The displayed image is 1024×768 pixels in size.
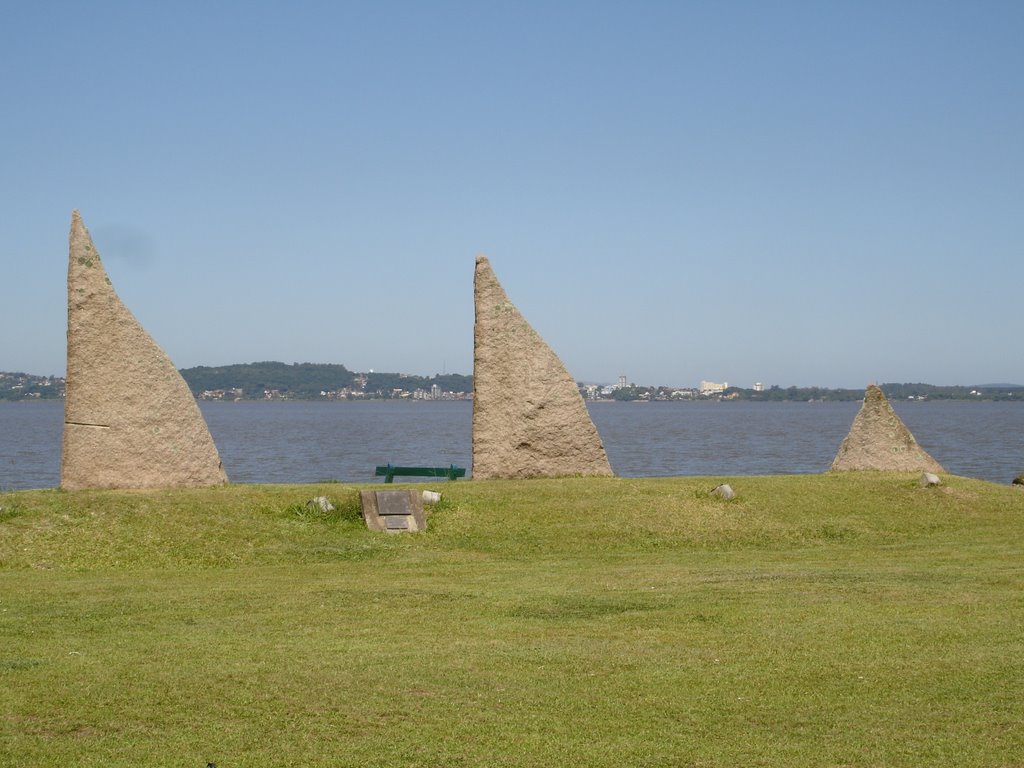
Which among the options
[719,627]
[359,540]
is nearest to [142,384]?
[359,540]

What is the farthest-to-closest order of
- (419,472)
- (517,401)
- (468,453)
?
(468,453), (419,472), (517,401)

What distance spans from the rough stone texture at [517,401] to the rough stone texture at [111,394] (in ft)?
20.3

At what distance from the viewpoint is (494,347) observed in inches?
1012

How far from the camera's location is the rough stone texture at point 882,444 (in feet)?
93.7

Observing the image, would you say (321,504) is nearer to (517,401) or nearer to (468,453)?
(517,401)

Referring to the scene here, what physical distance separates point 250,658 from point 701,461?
53.2m

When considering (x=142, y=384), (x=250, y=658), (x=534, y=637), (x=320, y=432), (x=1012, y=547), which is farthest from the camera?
(x=320, y=432)

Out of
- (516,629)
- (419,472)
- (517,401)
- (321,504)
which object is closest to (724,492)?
(517,401)

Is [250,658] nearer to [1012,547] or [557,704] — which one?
[557,704]

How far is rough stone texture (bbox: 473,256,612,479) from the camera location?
25500 mm

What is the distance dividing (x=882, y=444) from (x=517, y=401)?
964 centimetres

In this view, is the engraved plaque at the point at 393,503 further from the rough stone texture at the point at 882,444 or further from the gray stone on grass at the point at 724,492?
the rough stone texture at the point at 882,444

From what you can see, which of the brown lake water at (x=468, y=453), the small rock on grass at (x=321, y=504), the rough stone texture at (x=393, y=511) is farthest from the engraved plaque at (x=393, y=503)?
the brown lake water at (x=468, y=453)

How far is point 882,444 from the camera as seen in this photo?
28703 millimetres
